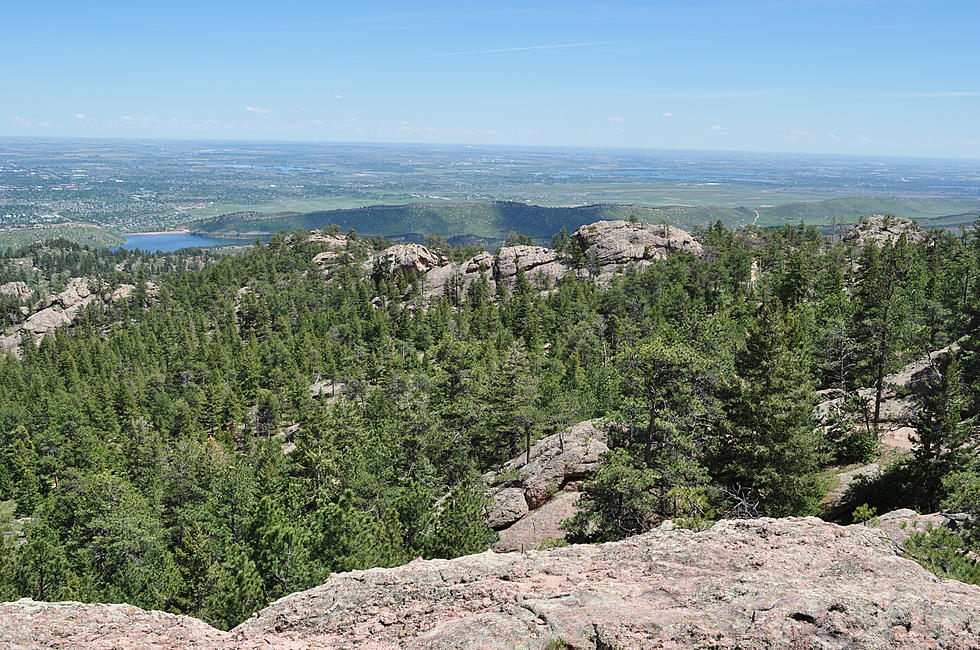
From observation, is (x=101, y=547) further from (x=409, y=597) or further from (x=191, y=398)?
(x=191, y=398)

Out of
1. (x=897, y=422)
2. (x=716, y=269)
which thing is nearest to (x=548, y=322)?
(x=716, y=269)

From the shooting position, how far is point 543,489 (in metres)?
37.8

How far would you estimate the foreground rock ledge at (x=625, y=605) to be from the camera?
30.1ft

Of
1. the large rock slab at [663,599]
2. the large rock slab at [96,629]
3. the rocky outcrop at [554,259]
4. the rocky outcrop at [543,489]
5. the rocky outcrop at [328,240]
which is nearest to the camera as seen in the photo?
the large rock slab at [663,599]

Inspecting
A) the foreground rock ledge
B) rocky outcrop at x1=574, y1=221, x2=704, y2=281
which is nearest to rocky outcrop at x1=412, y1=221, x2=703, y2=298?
rocky outcrop at x1=574, y1=221, x2=704, y2=281

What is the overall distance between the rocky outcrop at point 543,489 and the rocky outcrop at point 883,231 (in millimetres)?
103251

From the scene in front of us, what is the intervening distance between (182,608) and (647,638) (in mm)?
29415

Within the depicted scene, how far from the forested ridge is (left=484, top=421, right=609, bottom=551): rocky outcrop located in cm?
231

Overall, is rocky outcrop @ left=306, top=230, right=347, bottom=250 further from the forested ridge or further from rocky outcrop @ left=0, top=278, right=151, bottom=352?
the forested ridge

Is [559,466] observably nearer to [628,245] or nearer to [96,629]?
[96,629]

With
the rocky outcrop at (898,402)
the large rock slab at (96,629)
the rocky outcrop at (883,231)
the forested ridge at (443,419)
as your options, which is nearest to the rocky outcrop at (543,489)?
the forested ridge at (443,419)

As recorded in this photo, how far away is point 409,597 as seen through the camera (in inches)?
484

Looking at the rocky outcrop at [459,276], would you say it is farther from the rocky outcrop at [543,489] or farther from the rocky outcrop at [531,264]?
the rocky outcrop at [543,489]

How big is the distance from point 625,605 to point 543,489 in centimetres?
2749
